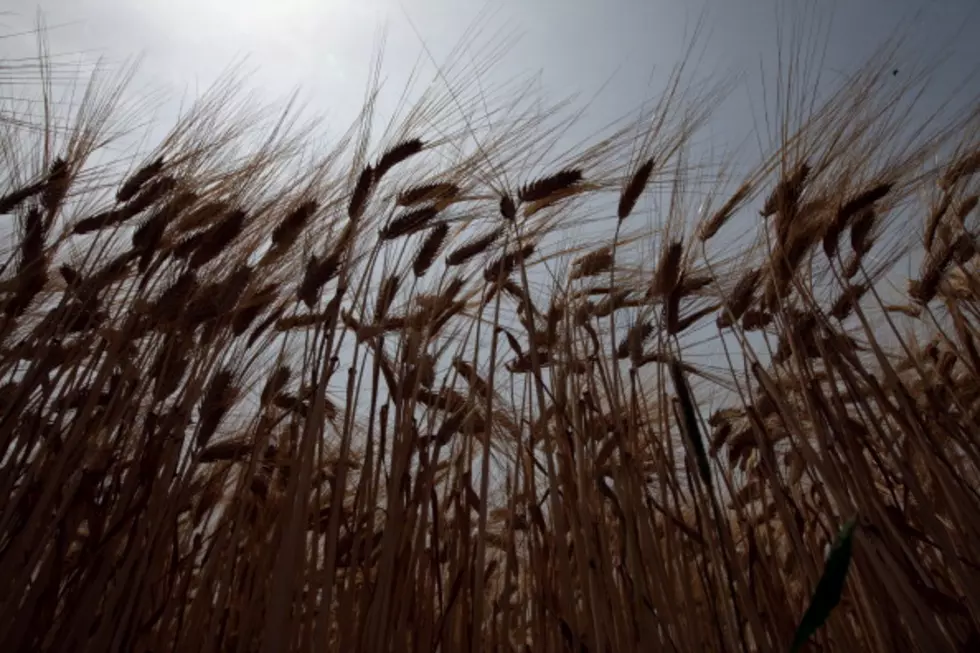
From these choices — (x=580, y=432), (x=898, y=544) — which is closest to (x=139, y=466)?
(x=580, y=432)

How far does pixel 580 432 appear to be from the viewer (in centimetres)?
135

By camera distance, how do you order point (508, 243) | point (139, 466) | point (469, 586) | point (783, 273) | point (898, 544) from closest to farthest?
point (898, 544), point (139, 466), point (469, 586), point (783, 273), point (508, 243)

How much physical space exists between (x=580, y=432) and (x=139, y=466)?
2.66ft

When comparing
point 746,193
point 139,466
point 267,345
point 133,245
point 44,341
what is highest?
point 746,193

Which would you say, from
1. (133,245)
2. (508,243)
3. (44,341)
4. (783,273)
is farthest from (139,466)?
(783,273)

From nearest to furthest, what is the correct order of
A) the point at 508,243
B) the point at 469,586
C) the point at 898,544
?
the point at 898,544
the point at 469,586
the point at 508,243

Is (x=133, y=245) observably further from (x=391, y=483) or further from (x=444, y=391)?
(x=391, y=483)

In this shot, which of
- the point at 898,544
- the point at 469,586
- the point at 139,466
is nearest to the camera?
the point at 898,544

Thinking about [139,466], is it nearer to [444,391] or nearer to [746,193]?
[444,391]

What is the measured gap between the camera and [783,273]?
1.63 meters

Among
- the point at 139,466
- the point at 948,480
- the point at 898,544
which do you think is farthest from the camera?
the point at 139,466

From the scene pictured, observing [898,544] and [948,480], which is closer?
[898,544]

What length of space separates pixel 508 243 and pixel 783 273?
0.63 meters

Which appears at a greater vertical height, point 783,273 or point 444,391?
point 783,273
